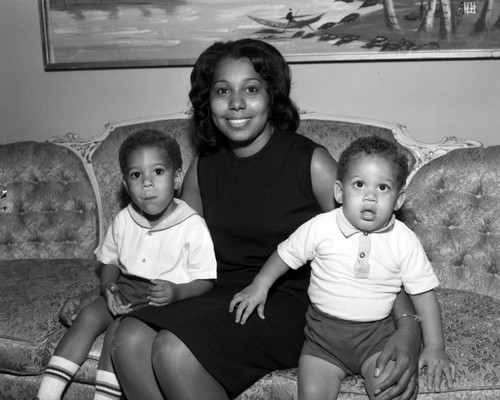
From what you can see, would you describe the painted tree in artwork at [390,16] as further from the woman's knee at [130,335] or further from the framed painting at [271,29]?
the woman's knee at [130,335]

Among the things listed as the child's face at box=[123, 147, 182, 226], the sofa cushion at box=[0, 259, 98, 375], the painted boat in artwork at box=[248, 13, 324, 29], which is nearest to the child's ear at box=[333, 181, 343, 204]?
the child's face at box=[123, 147, 182, 226]

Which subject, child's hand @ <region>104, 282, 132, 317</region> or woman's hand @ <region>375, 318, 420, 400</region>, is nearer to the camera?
woman's hand @ <region>375, 318, 420, 400</region>

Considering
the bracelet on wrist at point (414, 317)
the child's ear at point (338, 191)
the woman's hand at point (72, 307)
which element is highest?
the child's ear at point (338, 191)

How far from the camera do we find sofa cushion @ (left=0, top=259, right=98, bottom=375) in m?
2.19

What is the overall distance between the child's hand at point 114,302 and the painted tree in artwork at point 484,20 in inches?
76.9

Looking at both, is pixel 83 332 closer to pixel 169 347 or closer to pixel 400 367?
pixel 169 347

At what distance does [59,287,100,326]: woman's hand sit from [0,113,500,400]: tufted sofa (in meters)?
0.05

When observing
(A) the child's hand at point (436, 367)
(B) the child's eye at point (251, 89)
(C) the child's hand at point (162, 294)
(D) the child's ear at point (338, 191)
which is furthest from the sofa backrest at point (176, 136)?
(A) the child's hand at point (436, 367)

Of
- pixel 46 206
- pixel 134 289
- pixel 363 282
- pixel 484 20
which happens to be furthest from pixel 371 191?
pixel 46 206

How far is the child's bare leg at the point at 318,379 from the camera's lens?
1789 millimetres

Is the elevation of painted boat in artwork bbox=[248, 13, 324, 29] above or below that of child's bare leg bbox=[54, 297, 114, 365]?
above

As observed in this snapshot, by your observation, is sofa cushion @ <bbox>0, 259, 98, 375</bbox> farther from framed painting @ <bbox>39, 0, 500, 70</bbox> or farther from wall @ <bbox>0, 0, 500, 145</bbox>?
framed painting @ <bbox>39, 0, 500, 70</bbox>

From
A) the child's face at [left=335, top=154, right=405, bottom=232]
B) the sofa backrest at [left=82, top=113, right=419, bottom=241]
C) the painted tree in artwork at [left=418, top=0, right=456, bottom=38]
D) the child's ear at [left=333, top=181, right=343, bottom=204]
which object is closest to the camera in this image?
the child's face at [left=335, top=154, right=405, bottom=232]

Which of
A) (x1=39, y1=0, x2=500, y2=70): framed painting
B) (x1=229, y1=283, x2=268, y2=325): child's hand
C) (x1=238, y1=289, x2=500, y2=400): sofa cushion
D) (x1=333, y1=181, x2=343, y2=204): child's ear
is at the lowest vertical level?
(x1=238, y1=289, x2=500, y2=400): sofa cushion
